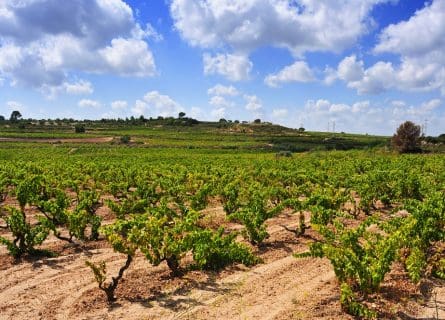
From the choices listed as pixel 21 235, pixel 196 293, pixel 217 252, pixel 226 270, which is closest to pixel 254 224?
pixel 217 252

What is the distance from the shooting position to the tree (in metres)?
65.4

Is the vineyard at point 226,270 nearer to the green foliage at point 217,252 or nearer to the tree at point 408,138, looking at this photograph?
the green foliage at point 217,252

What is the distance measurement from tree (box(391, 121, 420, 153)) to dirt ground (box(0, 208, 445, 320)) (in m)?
59.8

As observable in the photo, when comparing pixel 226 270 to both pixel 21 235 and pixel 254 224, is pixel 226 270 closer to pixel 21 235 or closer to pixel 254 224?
pixel 254 224

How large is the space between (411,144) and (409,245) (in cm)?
6077

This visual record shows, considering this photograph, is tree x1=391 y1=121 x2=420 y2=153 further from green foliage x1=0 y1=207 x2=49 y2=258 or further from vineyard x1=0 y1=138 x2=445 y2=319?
green foliage x1=0 y1=207 x2=49 y2=258

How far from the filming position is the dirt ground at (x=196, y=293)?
8.34 m

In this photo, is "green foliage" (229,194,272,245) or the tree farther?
the tree

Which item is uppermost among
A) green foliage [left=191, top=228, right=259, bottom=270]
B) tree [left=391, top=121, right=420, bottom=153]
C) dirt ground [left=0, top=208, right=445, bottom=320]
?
tree [left=391, top=121, right=420, bottom=153]

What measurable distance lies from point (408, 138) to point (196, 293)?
207 ft

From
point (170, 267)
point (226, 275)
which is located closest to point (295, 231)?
point (226, 275)

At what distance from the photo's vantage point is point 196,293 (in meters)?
9.24

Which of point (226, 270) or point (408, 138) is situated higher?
point (408, 138)

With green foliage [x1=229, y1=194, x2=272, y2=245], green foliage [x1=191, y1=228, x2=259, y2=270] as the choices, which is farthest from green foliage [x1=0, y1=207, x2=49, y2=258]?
green foliage [x1=229, y1=194, x2=272, y2=245]
